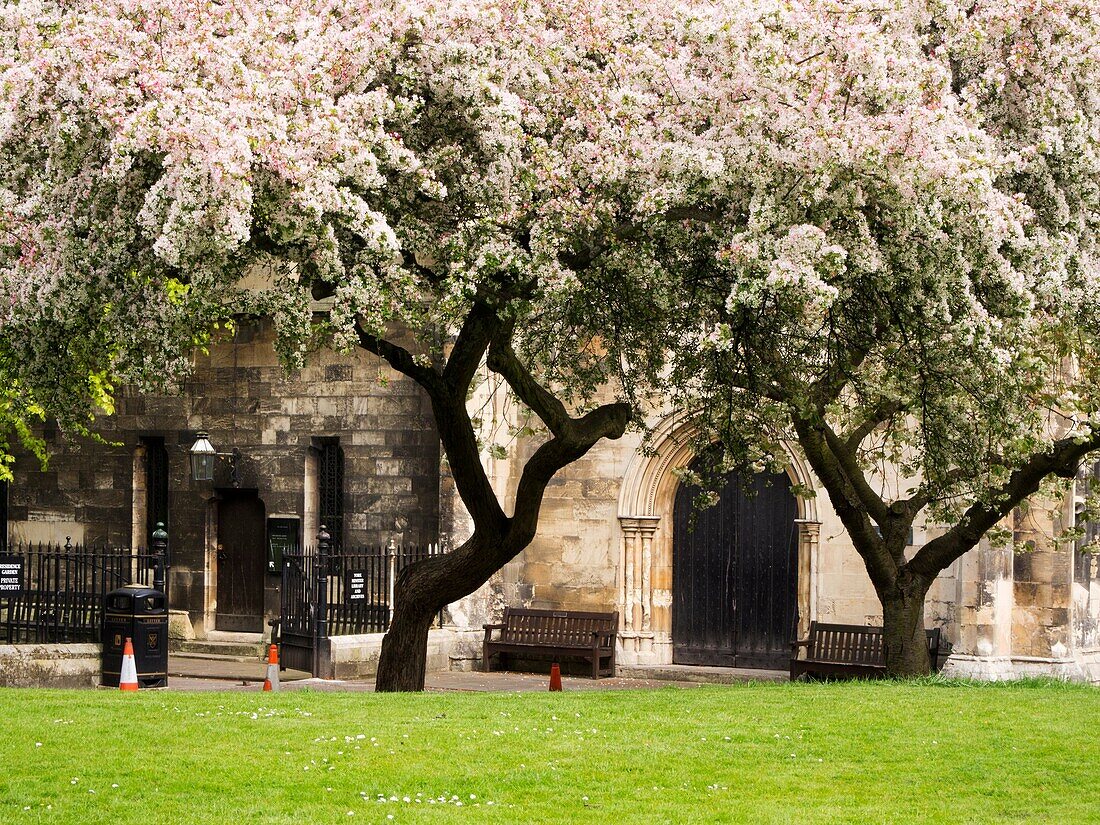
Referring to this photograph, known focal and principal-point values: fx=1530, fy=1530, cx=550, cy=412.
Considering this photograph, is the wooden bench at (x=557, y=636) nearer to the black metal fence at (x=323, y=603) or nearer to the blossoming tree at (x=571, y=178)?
the black metal fence at (x=323, y=603)

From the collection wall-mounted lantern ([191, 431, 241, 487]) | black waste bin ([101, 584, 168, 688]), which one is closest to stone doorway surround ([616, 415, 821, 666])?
wall-mounted lantern ([191, 431, 241, 487])

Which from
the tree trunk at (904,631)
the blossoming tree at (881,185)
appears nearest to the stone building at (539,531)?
the tree trunk at (904,631)

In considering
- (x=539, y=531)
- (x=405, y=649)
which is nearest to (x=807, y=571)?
(x=539, y=531)

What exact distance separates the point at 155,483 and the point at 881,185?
16.8 m

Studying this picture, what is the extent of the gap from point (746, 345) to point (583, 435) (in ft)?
5.95

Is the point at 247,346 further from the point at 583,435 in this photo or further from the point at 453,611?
the point at 583,435

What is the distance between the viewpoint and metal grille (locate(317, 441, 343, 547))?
2156cm

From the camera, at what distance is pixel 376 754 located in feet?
28.9

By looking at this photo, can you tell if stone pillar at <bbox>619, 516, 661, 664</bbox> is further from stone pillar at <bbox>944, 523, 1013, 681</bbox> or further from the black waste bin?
the black waste bin

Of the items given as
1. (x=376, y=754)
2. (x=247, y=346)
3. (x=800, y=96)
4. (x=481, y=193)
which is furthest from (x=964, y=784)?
(x=247, y=346)

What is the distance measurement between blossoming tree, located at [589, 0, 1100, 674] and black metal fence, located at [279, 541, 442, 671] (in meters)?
7.53

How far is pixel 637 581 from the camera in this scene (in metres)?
18.9

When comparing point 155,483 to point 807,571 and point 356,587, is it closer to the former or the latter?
point 356,587

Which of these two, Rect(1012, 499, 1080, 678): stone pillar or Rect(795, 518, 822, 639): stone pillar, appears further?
Rect(795, 518, 822, 639): stone pillar
